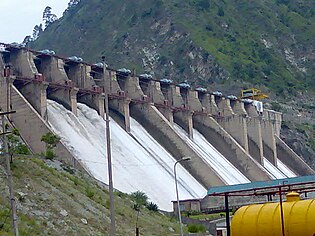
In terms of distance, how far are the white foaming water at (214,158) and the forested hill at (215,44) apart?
82.5 feet

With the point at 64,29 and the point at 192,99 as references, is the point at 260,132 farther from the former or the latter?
the point at 64,29

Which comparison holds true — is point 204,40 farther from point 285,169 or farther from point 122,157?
point 122,157

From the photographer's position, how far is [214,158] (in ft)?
242

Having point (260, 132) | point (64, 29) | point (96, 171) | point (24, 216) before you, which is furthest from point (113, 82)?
point (64, 29)

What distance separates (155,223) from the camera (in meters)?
42.0

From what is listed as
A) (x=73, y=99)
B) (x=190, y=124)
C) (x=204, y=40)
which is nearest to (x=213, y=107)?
(x=190, y=124)

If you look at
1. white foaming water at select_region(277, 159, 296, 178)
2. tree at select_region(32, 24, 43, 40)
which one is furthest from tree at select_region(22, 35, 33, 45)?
white foaming water at select_region(277, 159, 296, 178)

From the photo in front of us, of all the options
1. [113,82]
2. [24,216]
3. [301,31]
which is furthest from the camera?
[301,31]

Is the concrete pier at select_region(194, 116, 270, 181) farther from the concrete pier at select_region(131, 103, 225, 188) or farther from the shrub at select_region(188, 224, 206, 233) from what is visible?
the shrub at select_region(188, 224, 206, 233)

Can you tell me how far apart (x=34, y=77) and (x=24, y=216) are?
27133mm

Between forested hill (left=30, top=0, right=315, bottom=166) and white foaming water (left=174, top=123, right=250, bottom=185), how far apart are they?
990 inches

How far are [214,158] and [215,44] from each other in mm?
56410

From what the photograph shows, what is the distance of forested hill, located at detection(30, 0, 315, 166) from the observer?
117 metres

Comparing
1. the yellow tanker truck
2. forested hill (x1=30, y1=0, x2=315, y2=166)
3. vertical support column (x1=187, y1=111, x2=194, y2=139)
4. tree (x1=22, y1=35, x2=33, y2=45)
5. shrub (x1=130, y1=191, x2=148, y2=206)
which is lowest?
shrub (x1=130, y1=191, x2=148, y2=206)
